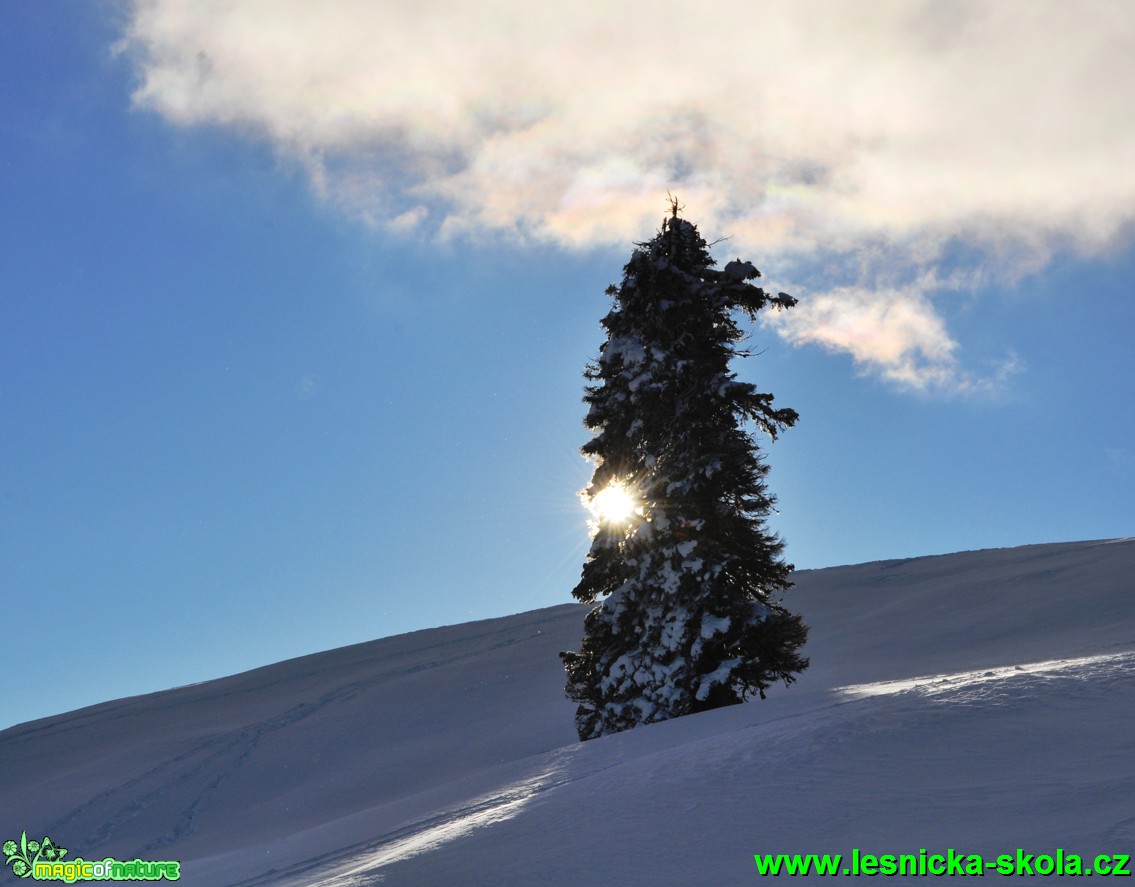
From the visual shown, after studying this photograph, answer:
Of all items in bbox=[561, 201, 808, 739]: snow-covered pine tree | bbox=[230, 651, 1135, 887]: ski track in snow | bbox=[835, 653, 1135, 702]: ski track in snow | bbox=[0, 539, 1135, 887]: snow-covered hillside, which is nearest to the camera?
bbox=[0, 539, 1135, 887]: snow-covered hillside

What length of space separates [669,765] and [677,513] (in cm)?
810

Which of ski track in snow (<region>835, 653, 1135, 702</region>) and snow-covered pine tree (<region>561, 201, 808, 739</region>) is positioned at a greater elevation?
snow-covered pine tree (<region>561, 201, 808, 739</region>)

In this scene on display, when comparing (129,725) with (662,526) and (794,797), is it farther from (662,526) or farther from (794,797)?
(794,797)

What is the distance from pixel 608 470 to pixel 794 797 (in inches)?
426

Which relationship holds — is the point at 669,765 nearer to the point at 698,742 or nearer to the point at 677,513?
the point at 698,742

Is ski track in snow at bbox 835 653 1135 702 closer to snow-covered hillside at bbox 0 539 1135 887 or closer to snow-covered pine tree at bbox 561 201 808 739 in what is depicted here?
snow-covered hillside at bbox 0 539 1135 887

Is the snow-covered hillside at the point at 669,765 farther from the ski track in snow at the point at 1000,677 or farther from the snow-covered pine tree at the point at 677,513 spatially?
the snow-covered pine tree at the point at 677,513

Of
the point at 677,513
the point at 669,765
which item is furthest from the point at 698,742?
the point at 677,513

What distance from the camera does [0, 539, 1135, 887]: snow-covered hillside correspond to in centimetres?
601

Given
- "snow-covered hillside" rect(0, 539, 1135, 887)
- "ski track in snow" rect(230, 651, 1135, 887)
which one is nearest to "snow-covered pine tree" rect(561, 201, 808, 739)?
"snow-covered hillside" rect(0, 539, 1135, 887)

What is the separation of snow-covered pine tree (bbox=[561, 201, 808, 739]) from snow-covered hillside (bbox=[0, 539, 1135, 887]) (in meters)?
1.78

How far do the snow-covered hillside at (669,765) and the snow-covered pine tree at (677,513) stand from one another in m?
1.78

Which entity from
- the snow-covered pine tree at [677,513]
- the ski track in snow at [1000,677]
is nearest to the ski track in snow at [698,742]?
the ski track in snow at [1000,677]

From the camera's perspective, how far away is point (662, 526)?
15.8 metres
